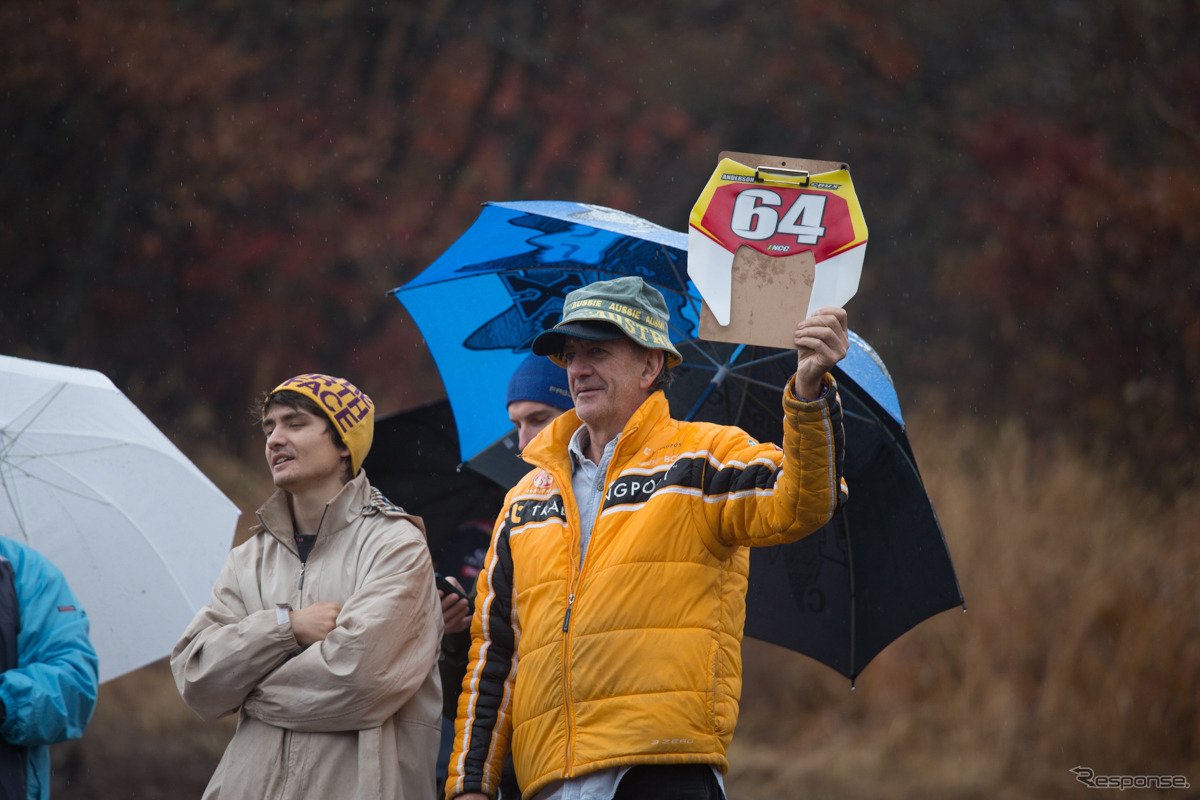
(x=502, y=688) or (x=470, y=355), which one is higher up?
(x=470, y=355)

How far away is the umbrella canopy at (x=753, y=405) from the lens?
3.18 m

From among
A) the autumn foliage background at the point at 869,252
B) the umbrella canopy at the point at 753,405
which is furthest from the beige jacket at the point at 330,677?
the autumn foliage background at the point at 869,252

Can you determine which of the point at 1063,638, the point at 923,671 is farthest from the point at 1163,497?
the point at 923,671

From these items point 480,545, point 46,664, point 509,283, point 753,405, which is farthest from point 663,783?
point 509,283

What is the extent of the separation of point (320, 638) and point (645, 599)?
82cm

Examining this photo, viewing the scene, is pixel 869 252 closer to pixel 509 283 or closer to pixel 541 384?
pixel 509 283

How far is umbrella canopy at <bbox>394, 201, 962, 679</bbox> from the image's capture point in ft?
10.4

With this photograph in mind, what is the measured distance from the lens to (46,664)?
3.17 metres

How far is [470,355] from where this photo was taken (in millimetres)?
4066

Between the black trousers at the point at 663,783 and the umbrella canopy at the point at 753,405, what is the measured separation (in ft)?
3.29

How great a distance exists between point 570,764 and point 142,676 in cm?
608

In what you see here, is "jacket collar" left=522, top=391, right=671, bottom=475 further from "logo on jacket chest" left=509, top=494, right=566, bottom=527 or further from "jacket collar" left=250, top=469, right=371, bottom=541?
"jacket collar" left=250, top=469, right=371, bottom=541

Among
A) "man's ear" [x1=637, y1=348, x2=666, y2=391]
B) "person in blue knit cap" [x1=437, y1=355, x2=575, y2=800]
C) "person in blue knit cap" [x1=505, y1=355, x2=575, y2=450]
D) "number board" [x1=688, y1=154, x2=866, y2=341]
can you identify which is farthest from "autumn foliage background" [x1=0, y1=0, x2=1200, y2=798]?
"number board" [x1=688, y1=154, x2=866, y2=341]

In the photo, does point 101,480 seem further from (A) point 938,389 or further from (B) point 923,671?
(A) point 938,389
